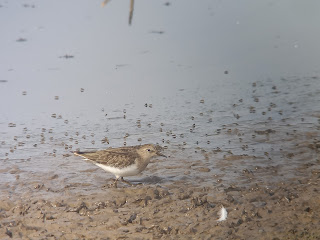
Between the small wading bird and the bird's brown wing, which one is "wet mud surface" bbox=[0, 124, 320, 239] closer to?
the small wading bird

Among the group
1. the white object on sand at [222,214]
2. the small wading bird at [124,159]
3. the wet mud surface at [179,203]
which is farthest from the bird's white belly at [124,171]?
the white object on sand at [222,214]

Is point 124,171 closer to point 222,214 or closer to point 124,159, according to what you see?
point 124,159

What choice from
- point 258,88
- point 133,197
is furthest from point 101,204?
point 258,88

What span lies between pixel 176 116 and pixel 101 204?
17.8 feet

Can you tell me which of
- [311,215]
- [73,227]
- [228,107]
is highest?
[228,107]

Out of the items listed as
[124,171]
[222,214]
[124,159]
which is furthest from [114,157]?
[222,214]

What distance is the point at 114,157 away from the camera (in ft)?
36.1

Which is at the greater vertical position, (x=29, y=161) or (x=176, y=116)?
(x=176, y=116)

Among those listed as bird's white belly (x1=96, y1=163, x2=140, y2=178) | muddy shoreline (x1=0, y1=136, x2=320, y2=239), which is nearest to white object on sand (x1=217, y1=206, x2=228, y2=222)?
muddy shoreline (x1=0, y1=136, x2=320, y2=239)

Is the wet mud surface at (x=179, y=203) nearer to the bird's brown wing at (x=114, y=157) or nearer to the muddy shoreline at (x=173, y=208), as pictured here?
the muddy shoreline at (x=173, y=208)

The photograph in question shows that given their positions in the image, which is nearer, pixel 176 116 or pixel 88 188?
pixel 88 188

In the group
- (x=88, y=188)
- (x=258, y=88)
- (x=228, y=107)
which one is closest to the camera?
(x=88, y=188)

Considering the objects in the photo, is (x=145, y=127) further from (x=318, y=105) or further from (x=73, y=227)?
(x=73, y=227)

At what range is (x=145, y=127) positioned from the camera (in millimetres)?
14305
